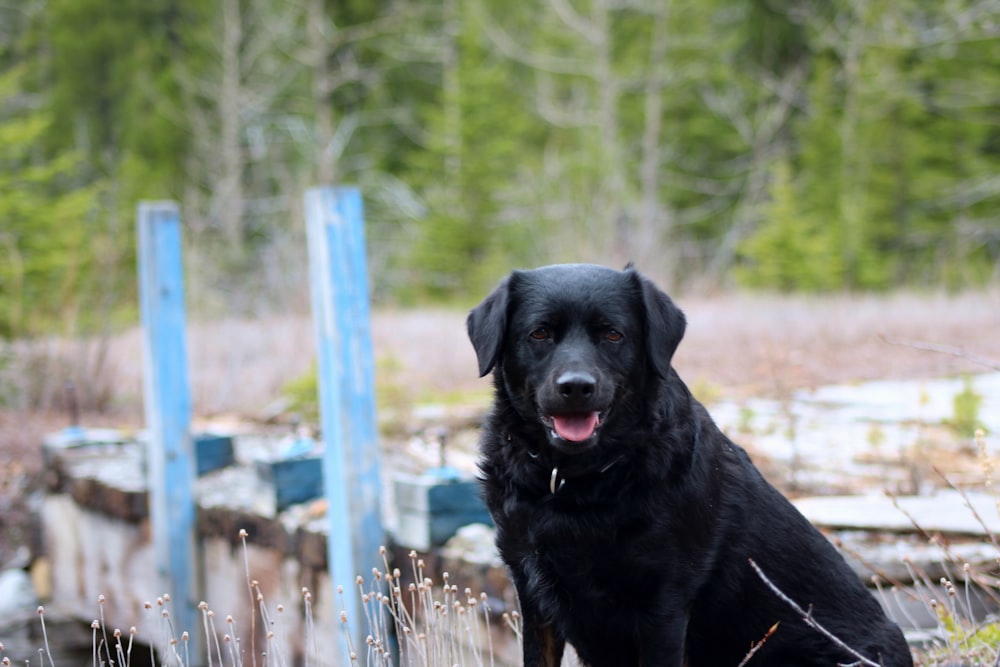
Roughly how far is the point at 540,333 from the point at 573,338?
0.33 feet

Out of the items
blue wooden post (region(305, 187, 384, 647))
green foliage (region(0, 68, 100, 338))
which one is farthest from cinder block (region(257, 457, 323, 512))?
green foliage (region(0, 68, 100, 338))

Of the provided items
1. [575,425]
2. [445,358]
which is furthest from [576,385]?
[445,358]

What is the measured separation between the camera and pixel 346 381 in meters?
4.35

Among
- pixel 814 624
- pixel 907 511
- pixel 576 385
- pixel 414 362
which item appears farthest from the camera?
pixel 414 362

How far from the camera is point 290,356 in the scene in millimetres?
9883

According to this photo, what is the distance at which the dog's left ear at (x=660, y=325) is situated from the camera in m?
2.53

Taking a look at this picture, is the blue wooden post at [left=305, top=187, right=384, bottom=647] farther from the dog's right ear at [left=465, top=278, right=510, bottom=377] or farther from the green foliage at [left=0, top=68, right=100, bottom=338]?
the green foliage at [left=0, top=68, right=100, bottom=338]

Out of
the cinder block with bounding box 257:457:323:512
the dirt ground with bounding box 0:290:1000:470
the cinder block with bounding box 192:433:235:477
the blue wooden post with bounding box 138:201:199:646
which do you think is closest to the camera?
the cinder block with bounding box 257:457:323:512

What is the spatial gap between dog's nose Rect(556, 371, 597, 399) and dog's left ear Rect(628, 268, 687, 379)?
230 mm

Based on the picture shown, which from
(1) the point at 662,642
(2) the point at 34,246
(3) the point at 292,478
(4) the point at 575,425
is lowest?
(3) the point at 292,478

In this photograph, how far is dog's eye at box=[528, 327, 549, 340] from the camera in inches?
104

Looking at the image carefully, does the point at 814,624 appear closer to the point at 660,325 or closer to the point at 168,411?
the point at 660,325

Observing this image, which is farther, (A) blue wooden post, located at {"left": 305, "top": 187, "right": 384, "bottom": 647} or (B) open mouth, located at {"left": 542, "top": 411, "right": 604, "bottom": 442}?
(A) blue wooden post, located at {"left": 305, "top": 187, "right": 384, "bottom": 647}

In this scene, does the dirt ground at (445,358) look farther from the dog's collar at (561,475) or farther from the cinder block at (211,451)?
the dog's collar at (561,475)
